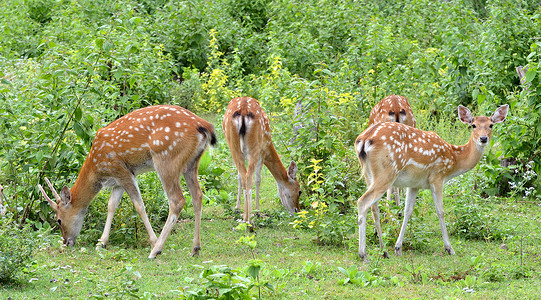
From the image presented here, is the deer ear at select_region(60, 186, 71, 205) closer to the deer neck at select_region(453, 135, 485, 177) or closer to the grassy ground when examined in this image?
the grassy ground

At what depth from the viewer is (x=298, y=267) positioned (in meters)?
7.91

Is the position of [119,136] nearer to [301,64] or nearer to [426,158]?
[426,158]

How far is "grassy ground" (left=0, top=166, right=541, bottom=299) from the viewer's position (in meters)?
6.85

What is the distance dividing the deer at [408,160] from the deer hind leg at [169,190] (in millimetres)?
2149

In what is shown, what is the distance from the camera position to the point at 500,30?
12000 mm

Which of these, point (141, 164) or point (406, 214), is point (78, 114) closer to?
point (141, 164)

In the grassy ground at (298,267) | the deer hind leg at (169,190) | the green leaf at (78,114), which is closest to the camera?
the grassy ground at (298,267)

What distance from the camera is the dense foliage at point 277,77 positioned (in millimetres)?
9023

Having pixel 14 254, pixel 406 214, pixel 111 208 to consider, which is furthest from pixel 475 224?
pixel 14 254

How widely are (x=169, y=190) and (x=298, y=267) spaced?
180 cm

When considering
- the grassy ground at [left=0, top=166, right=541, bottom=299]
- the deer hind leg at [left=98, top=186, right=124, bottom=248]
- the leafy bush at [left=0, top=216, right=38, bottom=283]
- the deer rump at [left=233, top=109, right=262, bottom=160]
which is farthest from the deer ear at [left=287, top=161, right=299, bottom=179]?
the leafy bush at [left=0, top=216, right=38, bottom=283]

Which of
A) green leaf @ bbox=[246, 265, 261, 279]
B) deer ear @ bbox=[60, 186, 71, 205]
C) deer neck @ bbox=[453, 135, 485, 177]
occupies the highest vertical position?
deer neck @ bbox=[453, 135, 485, 177]

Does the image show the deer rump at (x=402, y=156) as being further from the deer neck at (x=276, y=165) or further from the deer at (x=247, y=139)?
the deer neck at (x=276, y=165)

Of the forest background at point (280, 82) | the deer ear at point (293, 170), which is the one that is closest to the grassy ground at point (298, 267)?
the forest background at point (280, 82)
